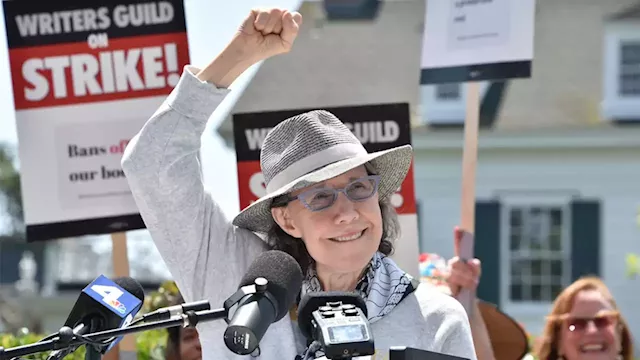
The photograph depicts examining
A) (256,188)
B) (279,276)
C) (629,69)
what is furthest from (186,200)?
(629,69)

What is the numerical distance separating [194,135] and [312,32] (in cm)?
1922

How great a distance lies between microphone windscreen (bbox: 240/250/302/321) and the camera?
2.60 meters

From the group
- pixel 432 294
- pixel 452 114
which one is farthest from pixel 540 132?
pixel 432 294

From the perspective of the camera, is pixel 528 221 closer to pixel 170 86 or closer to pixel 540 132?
pixel 540 132

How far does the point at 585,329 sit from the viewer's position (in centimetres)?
488

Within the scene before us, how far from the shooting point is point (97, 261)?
37.5 meters

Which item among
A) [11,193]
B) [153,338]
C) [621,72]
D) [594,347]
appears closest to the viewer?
[594,347]

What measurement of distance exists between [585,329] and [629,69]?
57.6 feet

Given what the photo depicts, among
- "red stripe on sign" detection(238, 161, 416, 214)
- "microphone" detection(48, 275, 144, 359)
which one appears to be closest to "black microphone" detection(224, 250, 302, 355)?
"microphone" detection(48, 275, 144, 359)

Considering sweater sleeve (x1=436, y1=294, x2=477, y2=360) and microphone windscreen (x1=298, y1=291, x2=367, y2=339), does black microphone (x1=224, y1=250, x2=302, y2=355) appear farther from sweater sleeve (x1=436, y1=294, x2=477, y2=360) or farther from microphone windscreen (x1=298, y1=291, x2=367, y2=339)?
sweater sleeve (x1=436, y1=294, x2=477, y2=360)

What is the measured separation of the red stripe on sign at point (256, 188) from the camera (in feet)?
15.5

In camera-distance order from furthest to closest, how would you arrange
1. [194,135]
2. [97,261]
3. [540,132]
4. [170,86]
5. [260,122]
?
[97,261], [540,132], [170,86], [260,122], [194,135]

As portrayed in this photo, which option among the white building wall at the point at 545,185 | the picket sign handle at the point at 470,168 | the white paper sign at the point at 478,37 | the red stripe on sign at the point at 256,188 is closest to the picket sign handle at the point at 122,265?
the red stripe on sign at the point at 256,188

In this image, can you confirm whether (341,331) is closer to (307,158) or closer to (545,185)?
(307,158)
